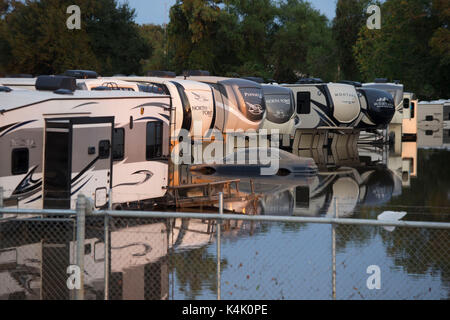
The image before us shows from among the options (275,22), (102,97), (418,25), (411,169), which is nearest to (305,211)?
(102,97)

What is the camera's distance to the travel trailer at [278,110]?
3531cm

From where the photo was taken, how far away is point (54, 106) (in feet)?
52.9

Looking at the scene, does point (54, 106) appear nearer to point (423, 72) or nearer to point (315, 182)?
point (315, 182)

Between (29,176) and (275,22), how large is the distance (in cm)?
6923

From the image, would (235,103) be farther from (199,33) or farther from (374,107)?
(199,33)

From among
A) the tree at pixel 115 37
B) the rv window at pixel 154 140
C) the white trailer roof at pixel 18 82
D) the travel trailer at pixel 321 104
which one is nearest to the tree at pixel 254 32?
the tree at pixel 115 37

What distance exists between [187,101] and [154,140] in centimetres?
685

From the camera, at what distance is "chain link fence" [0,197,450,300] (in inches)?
399

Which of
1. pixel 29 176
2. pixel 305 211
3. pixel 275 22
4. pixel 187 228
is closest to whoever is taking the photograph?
pixel 29 176

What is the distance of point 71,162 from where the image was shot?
16.4m

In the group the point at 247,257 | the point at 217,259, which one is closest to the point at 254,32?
the point at 247,257

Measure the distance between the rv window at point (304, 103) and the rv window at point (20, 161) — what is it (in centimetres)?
2618

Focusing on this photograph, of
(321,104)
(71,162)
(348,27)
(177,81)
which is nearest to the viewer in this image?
(71,162)
